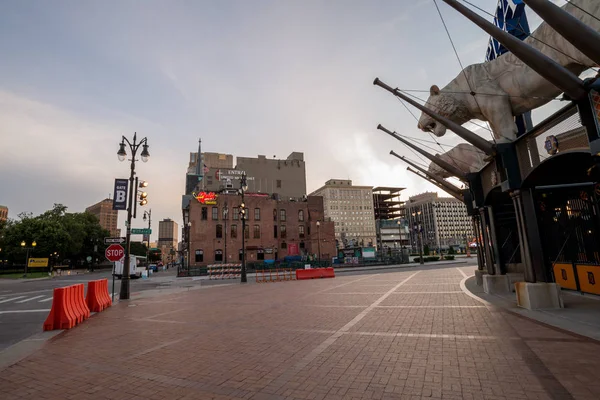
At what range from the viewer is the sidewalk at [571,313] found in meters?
6.95

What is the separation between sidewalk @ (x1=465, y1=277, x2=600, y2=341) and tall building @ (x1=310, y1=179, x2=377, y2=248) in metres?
142

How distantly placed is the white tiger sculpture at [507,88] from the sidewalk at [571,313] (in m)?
5.88

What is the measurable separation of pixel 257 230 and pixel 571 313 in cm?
5055

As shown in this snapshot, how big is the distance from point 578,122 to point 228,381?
29.3ft

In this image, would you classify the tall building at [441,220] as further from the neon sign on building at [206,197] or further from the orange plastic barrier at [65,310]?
the orange plastic barrier at [65,310]

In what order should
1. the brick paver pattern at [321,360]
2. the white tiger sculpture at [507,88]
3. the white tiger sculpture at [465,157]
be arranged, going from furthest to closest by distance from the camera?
the white tiger sculpture at [465,157]
the white tiger sculpture at [507,88]
the brick paver pattern at [321,360]

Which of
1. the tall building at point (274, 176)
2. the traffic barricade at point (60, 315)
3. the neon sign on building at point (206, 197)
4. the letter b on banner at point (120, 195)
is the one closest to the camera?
the traffic barricade at point (60, 315)

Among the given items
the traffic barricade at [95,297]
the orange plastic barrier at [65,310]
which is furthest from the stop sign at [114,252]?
the orange plastic barrier at [65,310]

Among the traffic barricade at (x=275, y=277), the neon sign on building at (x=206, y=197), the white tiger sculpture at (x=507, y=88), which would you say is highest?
the neon sign on building at (x=206, y=197)

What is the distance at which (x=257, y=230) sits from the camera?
56.6m

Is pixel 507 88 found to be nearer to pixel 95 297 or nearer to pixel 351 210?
pixel 95 297

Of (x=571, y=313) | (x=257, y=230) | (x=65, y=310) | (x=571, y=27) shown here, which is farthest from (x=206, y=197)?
(x=571, y=27)

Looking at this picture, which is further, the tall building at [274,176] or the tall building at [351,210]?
the tall building at [351,210]

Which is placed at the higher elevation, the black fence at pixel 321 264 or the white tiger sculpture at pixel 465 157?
the white tiger sculpture at pixel 465 157
